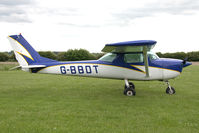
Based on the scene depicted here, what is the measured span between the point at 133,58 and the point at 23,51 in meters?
5.61

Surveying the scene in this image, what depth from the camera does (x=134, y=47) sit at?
24.9 feet

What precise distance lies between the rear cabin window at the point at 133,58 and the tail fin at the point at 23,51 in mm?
4495

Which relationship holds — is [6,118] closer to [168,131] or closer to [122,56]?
[168,131]

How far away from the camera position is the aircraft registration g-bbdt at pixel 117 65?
27.4 ft

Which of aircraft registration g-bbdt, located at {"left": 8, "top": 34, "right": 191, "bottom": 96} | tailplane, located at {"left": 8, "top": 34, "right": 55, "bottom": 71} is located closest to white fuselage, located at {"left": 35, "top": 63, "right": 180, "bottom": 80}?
aircraft registration g-bbdt, located at {"left": 8, "top": 34, "right": 191, "bottom": 96}

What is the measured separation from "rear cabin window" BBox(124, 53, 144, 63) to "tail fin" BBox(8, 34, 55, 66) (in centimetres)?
450

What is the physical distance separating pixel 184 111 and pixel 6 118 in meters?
5.54

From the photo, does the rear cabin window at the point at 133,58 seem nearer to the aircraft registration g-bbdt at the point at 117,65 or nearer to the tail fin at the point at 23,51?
the aircraft registration g-bbdt at the point at 117,65

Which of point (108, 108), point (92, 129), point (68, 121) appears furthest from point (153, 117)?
point (68, 121)

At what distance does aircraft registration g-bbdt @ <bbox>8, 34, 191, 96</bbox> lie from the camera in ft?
27.4

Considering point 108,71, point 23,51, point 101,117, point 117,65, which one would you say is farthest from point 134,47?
point 23,51

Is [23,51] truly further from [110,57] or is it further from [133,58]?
[133,58]

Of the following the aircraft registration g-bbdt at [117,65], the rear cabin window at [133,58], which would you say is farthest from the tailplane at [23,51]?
the rear cabin window at [133,58]

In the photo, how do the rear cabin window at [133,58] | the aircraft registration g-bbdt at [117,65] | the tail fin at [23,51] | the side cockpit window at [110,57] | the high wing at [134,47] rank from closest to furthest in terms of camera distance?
the high wing at [134,47]
the aircraft registration g-bbdt at [117,65]
the rear cabin window at [133,58]
the side cockpit window at [110,57]
the tail fin at [23,51]
